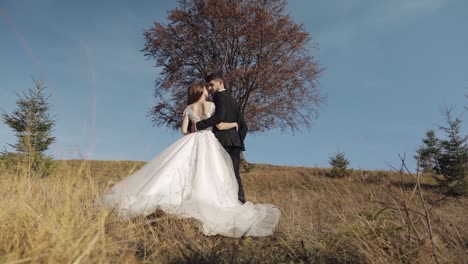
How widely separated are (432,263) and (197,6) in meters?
21.4

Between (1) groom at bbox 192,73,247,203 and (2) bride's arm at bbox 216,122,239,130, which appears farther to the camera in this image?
(2) bride's arm at bbox 216,122,239,130

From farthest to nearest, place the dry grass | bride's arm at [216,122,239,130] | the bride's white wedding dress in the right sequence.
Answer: bride's arm at [216,122,239,130]
the bride's white wedding dress
the dry grass

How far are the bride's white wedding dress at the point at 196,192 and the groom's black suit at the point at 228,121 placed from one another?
9.5 inches

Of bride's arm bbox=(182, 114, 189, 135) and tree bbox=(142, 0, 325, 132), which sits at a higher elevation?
tree bbox=(142, 0, 325, 132)

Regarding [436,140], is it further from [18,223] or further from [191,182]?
[18,223]

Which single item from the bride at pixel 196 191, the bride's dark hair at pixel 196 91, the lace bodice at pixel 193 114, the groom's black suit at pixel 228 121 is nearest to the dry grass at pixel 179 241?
the bride at pixel 196 191

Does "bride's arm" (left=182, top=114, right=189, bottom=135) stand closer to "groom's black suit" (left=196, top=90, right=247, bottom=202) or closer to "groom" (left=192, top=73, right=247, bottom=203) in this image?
"groom" (left=192, top=73, right=247, bottom=203)

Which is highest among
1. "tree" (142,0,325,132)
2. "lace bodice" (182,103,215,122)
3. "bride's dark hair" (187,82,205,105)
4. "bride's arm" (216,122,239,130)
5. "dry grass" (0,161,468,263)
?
"tree" (142,0,325,132)

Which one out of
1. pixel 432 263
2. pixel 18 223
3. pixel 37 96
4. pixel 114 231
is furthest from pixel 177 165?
pixel 37 96

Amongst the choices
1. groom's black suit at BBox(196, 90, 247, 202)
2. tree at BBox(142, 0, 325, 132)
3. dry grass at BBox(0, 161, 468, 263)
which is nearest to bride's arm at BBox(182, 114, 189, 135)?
groom's black suit at BBox(196, 90, 247, 202)

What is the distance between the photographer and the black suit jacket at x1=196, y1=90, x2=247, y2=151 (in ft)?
18.1

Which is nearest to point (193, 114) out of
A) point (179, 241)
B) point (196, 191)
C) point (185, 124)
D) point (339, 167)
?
point (185, 124)

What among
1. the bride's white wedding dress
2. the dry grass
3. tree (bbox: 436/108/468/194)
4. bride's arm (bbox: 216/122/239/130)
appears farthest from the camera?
tree (bbox: 436/108/468/194)

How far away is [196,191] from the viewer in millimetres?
4832
